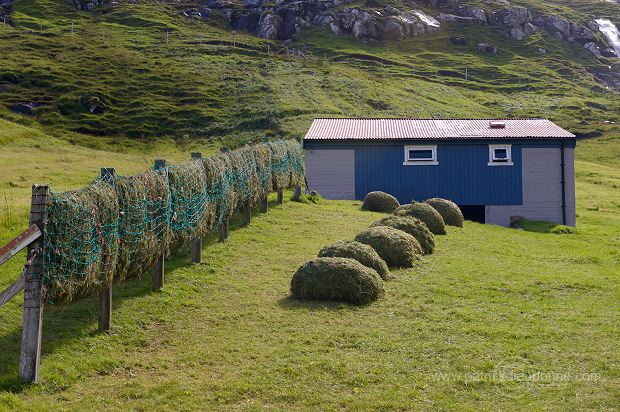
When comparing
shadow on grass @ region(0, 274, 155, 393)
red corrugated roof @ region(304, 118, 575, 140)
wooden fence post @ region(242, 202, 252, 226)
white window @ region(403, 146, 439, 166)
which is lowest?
shadow on grass @ region(0, 274, 155, 393)

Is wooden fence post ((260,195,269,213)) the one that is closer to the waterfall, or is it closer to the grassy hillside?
the grassy hillside

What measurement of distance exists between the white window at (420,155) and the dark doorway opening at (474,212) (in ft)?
10.9

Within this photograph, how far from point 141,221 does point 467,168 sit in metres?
26.5

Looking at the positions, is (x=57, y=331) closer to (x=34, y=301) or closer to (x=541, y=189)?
(x=34, y=301)

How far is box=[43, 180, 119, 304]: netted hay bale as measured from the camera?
412 inches

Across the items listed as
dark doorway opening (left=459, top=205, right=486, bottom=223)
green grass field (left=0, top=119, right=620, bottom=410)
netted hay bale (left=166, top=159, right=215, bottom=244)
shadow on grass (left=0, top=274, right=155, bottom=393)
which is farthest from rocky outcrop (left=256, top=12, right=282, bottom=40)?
shadow on grass (left=0, top=274, right=155, bottom=393)

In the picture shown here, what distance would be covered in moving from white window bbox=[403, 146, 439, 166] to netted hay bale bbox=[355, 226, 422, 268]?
18.2m

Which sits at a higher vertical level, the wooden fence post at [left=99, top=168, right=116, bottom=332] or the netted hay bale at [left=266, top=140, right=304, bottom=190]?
the netted hay bale at [left=266, top=140, right=304, bottom=190]

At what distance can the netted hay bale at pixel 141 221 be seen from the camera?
12.8 meters

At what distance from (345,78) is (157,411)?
84462 mm

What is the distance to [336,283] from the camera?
47.7ft

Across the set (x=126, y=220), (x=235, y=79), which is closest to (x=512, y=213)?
(x=126, y=220)

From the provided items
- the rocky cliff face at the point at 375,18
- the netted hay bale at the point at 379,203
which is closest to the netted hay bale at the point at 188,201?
the netted hay bale at the point at 379,203

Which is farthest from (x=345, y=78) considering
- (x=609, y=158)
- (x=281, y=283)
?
(x=281, y=283)
